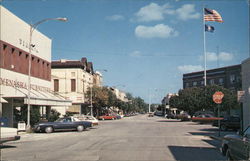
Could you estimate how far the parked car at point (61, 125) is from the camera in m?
27.5

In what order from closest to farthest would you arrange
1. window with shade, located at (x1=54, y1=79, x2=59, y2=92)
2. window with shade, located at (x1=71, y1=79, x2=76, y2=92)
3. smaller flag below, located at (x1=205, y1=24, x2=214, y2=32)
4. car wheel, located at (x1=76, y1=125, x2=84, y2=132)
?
car wheel, located at (x1=76, y1=125, x2=84, y2=132)
smaller flag below, located at (x1=205, y1=24, x2=214, y2=32)
window with shade, located at (x1=71, y1=79, x2=76, y2=92)
window with shade, located at (x1=54, y1=79, x2=59, y2=92)

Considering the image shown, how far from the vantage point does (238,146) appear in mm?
9102

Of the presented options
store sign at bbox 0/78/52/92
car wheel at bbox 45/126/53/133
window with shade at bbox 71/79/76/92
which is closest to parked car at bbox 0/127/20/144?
car wheel at bbox 45/126/53/133

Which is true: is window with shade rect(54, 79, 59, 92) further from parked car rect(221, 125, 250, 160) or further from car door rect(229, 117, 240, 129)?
parked car rect(221, 125, 250, 160)

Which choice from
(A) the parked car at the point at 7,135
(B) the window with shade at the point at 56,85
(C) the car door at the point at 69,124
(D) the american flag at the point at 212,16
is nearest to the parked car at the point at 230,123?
(C) the car door at the point at 69,124

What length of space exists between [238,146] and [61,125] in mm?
20970

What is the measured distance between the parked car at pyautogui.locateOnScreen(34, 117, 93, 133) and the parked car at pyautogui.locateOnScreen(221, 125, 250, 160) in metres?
19.4

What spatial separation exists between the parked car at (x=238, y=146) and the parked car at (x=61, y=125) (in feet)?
63.6

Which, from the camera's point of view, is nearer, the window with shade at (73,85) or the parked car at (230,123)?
the parked car at (230,123)

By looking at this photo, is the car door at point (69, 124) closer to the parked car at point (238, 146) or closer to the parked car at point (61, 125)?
the parked car at point (61, 125)

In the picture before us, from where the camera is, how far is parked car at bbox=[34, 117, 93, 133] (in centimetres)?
2753

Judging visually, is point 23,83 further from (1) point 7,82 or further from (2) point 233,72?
(2) point 233,72

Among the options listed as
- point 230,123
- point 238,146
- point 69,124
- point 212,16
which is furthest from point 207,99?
point 238,146

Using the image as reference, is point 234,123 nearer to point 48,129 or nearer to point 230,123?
point 230,123
